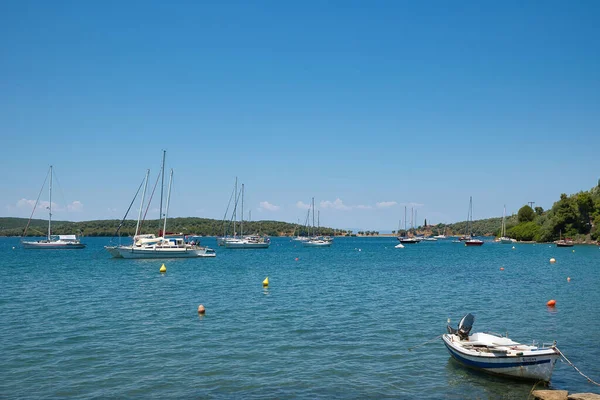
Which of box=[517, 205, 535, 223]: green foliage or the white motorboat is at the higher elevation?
box=[517, 205, 535, 223]: green foliage

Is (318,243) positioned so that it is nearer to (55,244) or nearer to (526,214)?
(55,244)

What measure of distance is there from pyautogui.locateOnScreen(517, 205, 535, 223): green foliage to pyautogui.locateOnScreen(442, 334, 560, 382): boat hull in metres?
188

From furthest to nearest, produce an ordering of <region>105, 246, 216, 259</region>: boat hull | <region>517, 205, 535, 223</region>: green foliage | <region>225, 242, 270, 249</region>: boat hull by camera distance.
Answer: <region>517, 205, 535, 223</region>: green foliage → <region>225, 242, 270, 249</region>: boat hull → <region>105, 246, 216, 259</region>: boat hull

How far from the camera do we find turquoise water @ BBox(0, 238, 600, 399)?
1816 cm

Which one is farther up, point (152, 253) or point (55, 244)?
point (152, 253)

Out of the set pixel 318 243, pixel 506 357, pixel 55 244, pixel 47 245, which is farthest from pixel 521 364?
pixel 318 243

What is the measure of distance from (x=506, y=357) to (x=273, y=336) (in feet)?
38.1

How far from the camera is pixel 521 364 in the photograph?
59.7ft

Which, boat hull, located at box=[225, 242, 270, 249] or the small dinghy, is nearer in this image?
the small dinghy

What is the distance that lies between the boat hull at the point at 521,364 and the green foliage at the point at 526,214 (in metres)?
188

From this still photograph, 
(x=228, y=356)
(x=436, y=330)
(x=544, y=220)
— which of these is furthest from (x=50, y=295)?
(x=544, y=220)

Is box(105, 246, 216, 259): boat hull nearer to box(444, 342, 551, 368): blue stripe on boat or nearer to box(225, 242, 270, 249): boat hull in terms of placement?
box(225, 242, 270, 249): boat hull

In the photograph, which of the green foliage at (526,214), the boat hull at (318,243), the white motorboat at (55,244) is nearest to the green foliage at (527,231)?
the green foliage at (526,214)

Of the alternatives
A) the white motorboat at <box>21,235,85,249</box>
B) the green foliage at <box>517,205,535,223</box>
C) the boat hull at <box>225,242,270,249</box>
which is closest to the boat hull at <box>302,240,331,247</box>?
the boat hull at <box>225,242,270,249</box>
